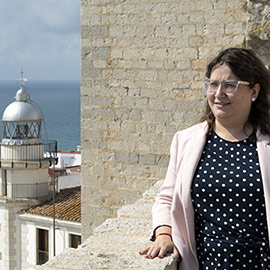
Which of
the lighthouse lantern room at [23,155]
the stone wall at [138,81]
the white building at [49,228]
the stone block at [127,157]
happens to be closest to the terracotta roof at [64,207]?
the white building at [49,228]

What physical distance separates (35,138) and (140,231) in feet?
66.5

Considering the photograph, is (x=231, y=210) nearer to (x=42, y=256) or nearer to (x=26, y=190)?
(x=42, y=256)

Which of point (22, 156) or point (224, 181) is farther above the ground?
point (224, 181)

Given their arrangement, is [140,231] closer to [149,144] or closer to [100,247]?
[100,247]

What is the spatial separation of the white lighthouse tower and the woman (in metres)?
19.0

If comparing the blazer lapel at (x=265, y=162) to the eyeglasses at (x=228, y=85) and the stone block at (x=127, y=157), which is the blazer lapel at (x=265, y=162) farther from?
the stone block at (x=127, y=157)

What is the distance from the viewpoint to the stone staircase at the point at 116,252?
8.20ft

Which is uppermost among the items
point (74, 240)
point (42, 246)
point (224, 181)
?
point (224, 181)

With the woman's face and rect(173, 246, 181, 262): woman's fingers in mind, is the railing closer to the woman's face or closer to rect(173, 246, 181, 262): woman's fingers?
rect(173, 246, 181, 262): woman's fingers

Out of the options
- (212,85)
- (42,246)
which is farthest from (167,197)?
(42,246)

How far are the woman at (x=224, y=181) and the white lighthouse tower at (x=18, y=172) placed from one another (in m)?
19.0

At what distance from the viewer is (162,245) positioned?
2488mm

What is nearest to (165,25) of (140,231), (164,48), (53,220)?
(164,48)

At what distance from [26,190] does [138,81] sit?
14.6m
